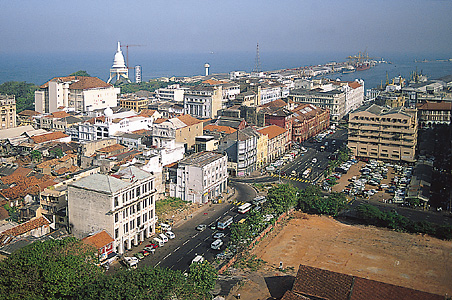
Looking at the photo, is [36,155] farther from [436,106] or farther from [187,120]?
[436,106]

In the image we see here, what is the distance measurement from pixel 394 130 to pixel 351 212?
13.6 metres

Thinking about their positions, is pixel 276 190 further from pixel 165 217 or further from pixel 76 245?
pixel 76 245

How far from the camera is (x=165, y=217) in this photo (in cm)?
2756

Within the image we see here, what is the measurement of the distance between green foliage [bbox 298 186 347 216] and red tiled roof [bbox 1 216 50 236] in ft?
50.7

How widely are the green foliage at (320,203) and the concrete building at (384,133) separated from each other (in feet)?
39.2

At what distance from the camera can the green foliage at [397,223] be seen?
25500 millimetres

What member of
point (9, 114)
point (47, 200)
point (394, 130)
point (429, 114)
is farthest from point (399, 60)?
point (47, 200)

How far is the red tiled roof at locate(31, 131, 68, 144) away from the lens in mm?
40188

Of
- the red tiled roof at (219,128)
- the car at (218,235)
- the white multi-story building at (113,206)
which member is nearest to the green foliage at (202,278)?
the white multi-story building at (113,206)

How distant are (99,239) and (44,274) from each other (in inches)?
179

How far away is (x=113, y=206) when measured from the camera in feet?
73.5

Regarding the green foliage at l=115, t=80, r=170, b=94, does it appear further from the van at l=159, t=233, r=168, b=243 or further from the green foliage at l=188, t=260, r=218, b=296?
the green foliage at l=188, t=260, r=218, b=296

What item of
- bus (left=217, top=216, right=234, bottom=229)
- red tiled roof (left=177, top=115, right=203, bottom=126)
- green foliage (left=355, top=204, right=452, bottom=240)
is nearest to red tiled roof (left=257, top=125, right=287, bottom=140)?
red tiled roof (left=177, top=115, right=203, bottom=126)

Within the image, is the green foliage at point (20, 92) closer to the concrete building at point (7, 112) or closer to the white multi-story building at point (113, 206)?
the concrete building at point (7, 112)
